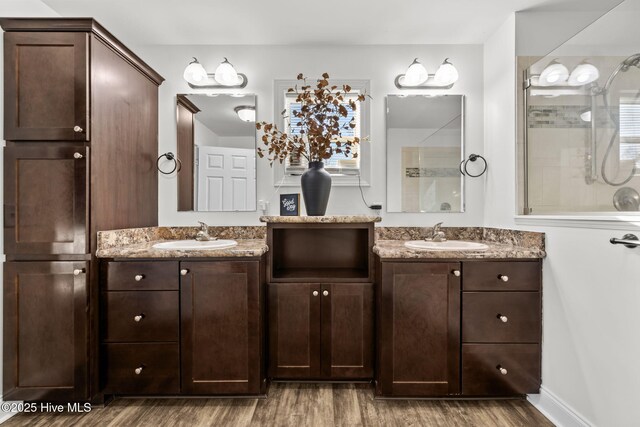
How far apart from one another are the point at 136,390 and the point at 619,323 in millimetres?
2244

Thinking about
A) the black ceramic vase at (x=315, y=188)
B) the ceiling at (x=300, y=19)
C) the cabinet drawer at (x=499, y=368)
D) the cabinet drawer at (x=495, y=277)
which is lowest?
the cabinet drawer at (x=499, y=368)

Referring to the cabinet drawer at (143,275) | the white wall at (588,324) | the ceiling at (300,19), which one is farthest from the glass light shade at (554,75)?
the cabinet drawer at (143,275)

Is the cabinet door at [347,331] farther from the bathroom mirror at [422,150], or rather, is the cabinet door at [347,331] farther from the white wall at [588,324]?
the white wall at [588,324]

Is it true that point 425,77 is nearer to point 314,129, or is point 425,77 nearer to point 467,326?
point 314,129

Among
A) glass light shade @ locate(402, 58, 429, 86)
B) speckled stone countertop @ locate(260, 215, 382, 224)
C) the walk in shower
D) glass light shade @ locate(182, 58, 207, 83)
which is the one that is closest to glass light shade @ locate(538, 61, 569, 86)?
the walk in shower

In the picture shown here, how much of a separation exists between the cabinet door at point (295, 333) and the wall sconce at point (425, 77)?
154 centimetres

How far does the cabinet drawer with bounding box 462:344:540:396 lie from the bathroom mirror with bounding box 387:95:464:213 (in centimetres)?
97

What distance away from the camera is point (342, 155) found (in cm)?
232

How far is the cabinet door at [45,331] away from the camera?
163 cm

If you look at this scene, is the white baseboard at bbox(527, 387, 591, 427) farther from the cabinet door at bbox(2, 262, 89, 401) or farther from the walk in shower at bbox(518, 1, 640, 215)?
the cabinet door at bbox(2, 262, 89, 401)

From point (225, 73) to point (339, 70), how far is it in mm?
791

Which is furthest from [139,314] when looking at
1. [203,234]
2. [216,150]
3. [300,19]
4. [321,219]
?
[300,19]

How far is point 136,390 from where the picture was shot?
172 cm

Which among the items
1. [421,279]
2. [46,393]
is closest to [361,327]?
[421,279]
